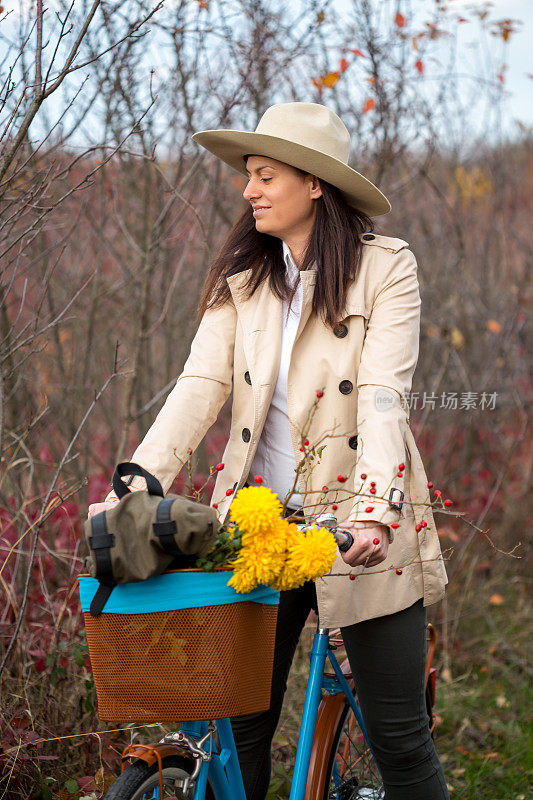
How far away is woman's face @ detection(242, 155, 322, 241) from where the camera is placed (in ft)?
8.55

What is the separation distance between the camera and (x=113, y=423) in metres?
5.67

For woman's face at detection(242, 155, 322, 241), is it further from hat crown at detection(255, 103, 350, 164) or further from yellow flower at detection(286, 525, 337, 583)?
yellow flower at detection(286, 525, 337, 583)

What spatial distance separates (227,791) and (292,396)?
107 cm

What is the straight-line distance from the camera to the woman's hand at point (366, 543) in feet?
6.72

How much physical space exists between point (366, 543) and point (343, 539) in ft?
0.23

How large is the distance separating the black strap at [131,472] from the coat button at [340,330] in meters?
0.84

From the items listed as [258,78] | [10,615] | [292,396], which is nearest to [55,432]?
[10,615]

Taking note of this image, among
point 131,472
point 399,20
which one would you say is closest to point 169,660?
point 131,472

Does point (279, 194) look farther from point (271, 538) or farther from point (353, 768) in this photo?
point (353, 768)

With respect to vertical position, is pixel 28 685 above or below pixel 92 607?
below

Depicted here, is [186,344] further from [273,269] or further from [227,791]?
[227,791]

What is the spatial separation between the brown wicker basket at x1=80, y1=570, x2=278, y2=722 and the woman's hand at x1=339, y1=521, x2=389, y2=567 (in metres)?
0.30

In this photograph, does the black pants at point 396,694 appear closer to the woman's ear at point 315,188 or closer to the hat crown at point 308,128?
the woman's ear at point 315,188

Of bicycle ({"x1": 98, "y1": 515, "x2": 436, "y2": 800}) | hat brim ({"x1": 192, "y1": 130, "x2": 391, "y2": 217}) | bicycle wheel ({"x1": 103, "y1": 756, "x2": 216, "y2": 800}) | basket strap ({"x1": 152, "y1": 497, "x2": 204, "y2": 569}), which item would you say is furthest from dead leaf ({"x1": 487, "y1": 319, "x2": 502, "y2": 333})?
basket strap ({"x1": 152, "y1": 497, "x2": 204, "y2": 569})
